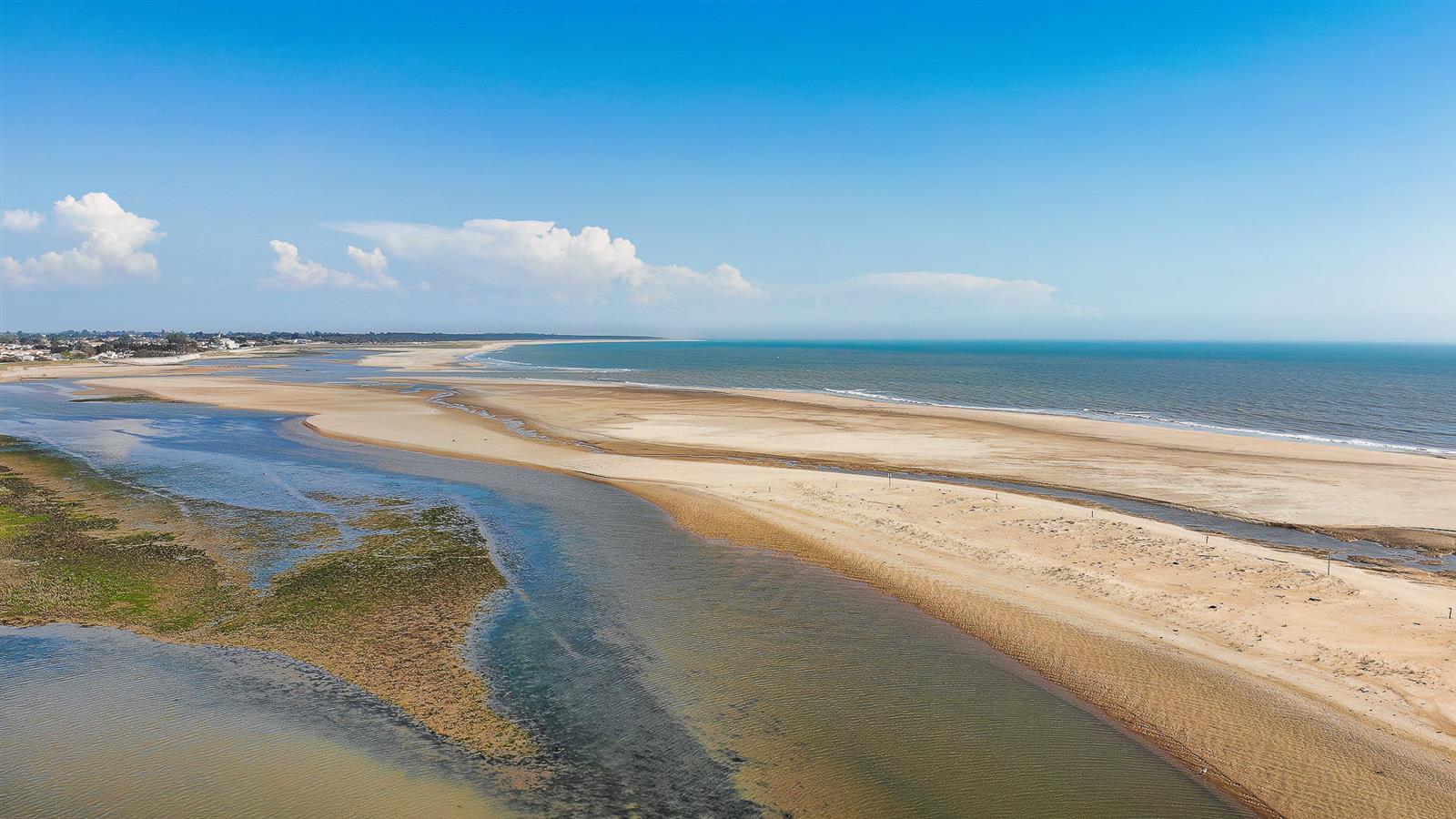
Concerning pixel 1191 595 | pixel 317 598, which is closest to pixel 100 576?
pixel 317 598

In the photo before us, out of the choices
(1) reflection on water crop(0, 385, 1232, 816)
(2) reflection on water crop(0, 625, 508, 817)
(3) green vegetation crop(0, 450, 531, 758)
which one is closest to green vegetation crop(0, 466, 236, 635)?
(3) green vegetation crop(0, 450, 531, 758)

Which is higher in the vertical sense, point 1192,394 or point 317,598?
point 1192,394

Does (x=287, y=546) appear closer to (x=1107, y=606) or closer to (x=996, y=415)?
(x=1107, y=606)

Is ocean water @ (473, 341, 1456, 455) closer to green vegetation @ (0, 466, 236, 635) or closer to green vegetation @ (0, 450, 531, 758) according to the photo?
green vegetation @ (0, 450, 531, 758)

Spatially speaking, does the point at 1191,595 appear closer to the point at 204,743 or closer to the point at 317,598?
the point at 204,743

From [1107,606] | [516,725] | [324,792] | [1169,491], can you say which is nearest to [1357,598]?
[1107,606]

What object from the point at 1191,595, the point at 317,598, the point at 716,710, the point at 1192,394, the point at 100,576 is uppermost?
the point at 1192,394

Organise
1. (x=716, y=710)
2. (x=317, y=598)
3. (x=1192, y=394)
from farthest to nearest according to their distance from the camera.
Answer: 1. (x=1192, y=394)
2. (x=317, y=598)
3. (x=716, y=710)
